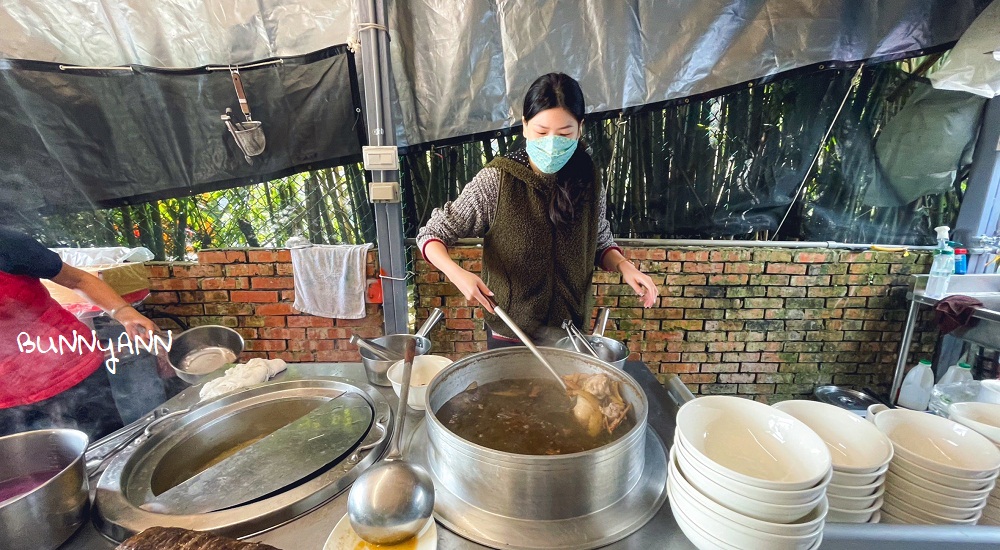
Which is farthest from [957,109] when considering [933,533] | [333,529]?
[333,529]

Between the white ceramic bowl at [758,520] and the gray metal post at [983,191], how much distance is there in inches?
160

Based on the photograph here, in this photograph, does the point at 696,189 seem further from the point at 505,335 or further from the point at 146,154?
the point at 146,154

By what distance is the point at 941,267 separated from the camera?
3.00m

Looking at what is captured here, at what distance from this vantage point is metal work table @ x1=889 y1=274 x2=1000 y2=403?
103 inches

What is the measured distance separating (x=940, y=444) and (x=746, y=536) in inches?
27.0

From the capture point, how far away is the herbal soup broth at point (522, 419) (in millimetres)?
1071

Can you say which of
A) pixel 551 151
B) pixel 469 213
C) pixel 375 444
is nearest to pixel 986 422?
pixel 551 151

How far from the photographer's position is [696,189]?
9.61 ft

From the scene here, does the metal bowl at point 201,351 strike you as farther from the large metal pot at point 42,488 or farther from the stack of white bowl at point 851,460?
the stack of white bowl at point 851,460

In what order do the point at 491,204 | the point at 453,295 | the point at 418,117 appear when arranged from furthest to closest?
the point at 453,295, the point at 418,117, the point at 491,204

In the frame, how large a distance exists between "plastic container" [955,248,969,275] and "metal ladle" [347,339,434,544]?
4521 mm

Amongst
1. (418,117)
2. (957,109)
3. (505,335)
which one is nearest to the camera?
(505,335)

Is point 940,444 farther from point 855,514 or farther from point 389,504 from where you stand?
point 389,504

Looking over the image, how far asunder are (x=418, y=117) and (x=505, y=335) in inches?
67.4
